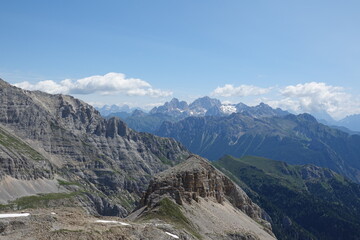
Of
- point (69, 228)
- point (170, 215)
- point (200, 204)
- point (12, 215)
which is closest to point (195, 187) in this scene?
point (200, 204)

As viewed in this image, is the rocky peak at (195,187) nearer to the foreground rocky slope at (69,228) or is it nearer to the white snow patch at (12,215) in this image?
the foreground rocky slope at (69,228)

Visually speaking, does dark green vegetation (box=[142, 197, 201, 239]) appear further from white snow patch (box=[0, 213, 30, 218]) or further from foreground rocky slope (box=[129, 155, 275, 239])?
white snow patch (box=[0, 213, 30, 218])

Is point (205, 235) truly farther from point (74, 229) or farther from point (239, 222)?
point (74, 229)

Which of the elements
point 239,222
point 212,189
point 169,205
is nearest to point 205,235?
point 169,205

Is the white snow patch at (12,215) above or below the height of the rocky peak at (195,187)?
above

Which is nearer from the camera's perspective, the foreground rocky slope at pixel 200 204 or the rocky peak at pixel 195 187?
the foreground rocky slope at pixel 200 204

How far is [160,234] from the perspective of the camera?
211ft

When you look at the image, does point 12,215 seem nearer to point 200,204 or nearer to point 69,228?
point 69,228

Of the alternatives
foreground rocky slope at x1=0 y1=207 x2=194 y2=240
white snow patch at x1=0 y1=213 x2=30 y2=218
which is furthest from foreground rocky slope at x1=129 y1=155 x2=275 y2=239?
white snow patch at x1=0 y1=213 x2=30 y2=218

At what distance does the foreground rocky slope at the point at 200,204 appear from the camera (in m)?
93.8

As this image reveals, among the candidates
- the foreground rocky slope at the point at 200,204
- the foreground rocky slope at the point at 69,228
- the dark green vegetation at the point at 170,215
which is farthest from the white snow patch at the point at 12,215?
the dark green vegetation at the point at 170,215

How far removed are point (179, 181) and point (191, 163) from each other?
51.4 ft

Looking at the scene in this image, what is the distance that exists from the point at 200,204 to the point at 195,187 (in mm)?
7950

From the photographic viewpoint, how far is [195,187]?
399ft
